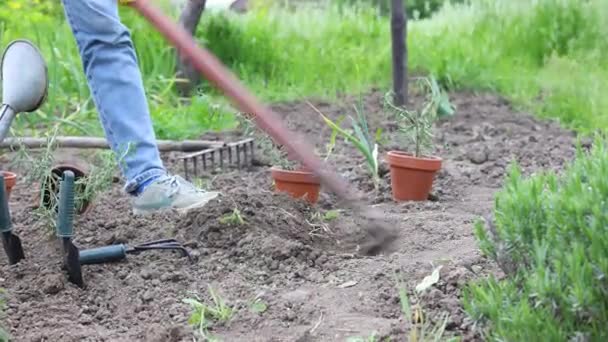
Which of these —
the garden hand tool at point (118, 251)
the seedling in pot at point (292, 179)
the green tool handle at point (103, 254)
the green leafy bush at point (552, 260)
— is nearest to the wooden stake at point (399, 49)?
the seedling in pot at point (292, 179)

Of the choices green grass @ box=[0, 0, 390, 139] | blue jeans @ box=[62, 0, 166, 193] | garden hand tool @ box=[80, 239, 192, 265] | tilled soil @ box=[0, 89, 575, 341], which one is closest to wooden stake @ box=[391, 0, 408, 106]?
green grass @ box=[0, 0, 390, 139]

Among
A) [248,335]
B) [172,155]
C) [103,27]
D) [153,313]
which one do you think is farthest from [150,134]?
[172,155]

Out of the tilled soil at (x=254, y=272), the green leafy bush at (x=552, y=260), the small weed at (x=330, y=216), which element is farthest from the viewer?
the small weed at (x=330, y=216)

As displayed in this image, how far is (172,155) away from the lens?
16.8 ft

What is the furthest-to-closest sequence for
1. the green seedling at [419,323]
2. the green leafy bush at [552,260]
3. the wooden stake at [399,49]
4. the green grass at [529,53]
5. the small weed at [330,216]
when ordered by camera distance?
1. the green grass at [529,53]
2. the wooden stake at [399,49]
3. the small weed at [330,216]
4. the green seedling at [419,323]
5. the green leafy bush at [552,260]

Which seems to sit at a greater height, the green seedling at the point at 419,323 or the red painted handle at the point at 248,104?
the red painted handle at the point at 248,104

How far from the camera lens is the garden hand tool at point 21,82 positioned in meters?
2.97

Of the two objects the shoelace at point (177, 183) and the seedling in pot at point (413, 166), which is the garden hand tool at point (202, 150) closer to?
the shoelace at point (177, 183)

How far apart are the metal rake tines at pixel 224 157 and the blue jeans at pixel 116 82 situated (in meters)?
1.03

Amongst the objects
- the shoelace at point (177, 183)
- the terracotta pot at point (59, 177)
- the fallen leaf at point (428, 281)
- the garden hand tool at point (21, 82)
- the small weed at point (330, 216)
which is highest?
the garden hand tool at point (21, 82)

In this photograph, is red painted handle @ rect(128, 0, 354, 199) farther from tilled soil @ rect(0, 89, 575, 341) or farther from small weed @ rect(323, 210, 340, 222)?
small weed @ rect(323, 210, 340, 222)

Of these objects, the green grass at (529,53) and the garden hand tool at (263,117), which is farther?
the green grass at (529,53)

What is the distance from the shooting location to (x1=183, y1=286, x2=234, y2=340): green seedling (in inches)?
99.7

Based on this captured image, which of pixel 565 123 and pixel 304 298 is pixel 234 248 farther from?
pixel 565 123
